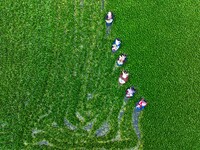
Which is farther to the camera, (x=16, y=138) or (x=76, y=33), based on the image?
(x=76, y=33)

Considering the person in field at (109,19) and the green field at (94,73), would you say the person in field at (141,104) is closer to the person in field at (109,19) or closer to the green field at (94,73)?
the green field at (94,73)

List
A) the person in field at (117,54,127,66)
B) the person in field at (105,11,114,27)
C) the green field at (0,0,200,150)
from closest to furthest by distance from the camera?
the green field at (0,0,200,150) < the person in field at (117,54,127,66) < the person in field at (105,11,114,27)

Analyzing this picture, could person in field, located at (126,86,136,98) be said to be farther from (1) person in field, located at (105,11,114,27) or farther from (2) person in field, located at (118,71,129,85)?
(1) person in field, located at (105,11,114,27)

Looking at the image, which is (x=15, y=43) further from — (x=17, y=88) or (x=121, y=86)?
(x=121, y=86)

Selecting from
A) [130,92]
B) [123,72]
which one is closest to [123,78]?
[123,72]

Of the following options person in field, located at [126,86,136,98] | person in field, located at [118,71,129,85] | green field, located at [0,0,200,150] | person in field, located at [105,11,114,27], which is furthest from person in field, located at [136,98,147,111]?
person in field, located at [105,11,114,27]

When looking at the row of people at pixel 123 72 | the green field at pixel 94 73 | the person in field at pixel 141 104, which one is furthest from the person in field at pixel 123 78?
the person in field at pixel 141 104

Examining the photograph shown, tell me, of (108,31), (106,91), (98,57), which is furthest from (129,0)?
(106,91)

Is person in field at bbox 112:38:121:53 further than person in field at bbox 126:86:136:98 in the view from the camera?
Yes

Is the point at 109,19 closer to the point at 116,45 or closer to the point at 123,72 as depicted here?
the point at 116,45
